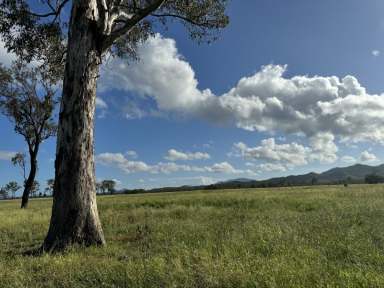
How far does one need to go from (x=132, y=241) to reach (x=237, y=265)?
4.70 meters

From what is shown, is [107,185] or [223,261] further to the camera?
[107,185]

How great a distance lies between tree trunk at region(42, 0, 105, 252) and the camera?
29.7 ft

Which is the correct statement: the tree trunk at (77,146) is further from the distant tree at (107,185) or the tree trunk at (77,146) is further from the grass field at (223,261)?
the distant tree at (107,185)

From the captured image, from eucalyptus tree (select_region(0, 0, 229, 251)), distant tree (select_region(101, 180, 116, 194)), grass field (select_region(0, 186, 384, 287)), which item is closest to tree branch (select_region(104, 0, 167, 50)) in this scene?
eucalyptus tree (select_region(0, 0, 229, 251))

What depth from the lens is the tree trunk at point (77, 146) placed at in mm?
9055

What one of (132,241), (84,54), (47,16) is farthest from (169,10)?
(132,241)

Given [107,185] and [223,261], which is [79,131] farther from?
[107,185]

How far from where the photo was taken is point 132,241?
9.55 metres

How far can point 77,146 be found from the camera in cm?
927

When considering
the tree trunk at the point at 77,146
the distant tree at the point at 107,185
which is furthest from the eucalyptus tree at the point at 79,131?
the distant tree at the point at 107,185

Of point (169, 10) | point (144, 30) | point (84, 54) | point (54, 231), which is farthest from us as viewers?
point (144, 30)

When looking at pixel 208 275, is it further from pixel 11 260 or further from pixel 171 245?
pixel 11 260

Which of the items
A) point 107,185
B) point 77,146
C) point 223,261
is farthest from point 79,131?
point 107,185

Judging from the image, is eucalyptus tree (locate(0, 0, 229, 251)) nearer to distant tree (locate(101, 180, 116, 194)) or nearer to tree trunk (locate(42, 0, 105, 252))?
tree trunk (locate(42, 0, 105, 252))
